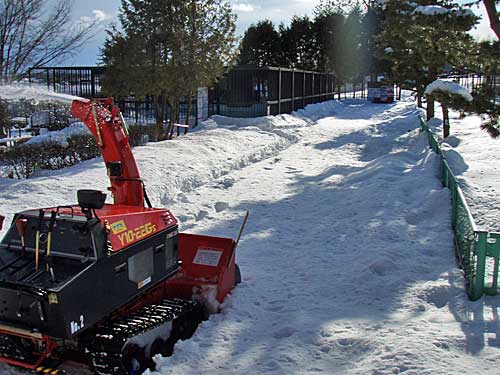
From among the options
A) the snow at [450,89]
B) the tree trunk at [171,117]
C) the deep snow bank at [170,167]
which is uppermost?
the snow at [450,89]

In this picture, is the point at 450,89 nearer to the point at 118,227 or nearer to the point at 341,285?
the point at 341,285

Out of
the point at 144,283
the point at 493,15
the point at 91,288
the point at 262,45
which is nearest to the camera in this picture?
the point at 91,288

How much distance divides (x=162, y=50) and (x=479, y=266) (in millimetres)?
14233

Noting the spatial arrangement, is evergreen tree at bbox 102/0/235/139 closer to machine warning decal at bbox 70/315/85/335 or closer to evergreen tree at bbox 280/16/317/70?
machine warning decal at bbox 70/315/85/335

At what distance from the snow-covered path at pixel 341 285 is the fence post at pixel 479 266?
20 cm

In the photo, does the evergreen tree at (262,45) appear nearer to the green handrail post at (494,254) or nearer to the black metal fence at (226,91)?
the black metal fence at (226,91)

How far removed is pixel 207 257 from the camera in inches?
264

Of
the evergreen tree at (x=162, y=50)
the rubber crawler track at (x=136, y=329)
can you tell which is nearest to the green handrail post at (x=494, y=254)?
the rubber crawler track at (x=136, y=329)

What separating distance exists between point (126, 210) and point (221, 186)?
8061mm

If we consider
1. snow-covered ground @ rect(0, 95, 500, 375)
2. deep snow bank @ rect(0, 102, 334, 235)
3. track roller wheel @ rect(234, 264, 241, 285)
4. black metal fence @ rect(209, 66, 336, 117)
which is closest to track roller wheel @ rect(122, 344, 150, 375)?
snow-covered ground @ rect(0, 95, 500, 375)

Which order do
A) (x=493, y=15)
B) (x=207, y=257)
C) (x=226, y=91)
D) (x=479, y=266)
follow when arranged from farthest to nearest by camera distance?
(x=226, y=91)
(x=493, y=15)
(x=207, y=257)
(x=479, y=266)

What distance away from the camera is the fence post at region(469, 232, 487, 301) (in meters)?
6.11

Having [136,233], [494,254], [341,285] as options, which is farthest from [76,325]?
[494,254]

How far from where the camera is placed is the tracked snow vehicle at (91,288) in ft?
14.9
